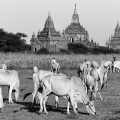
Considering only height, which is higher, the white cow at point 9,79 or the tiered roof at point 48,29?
the tiered roof at point 48,29

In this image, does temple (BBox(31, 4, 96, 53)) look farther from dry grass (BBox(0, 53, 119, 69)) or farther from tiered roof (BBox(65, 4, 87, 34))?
dry grass (BBox(0, 53, 119, 69))

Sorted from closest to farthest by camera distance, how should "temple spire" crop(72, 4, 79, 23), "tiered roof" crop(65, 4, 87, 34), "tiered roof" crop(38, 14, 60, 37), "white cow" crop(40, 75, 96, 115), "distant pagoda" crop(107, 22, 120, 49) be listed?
"white cow" crop(40, 75, 96, 115)
"tiered roof" crop(38, 14, 60, 37)
"distant pagoda" crop(107, 22, 120, 49)
"tiered roof" crop(65, 4, 87, 34)
"temple spire" crop(72, 4, 79, 23)

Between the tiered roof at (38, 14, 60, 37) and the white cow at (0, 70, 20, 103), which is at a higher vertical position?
the tiered roof at (38, 14, 60, 37)

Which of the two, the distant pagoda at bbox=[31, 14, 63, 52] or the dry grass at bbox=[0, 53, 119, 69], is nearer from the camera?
the dry grass at bbox=[0, 53, 119, 69]

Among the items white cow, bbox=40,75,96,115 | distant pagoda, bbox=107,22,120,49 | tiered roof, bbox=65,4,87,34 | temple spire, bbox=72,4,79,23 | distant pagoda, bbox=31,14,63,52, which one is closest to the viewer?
white cow, bbox=40,75,96,115

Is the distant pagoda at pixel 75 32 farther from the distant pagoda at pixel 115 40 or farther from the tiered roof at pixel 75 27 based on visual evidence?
the distant pagoda at pixel 115 40

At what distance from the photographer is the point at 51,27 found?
482ft

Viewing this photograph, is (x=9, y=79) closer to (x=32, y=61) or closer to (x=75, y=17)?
(x=32, y=61)

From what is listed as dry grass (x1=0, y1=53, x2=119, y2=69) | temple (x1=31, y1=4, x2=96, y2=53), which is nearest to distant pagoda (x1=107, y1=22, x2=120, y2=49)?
temple (x1=31, y1=4, x2=96, y2=53)

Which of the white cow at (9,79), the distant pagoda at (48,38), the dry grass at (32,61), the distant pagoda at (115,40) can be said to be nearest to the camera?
the white cow at (9,79)

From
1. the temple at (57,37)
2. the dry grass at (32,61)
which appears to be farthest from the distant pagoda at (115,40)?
the dry grass at (32,61)

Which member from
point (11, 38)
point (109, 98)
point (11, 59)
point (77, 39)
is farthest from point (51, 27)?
point (109, 98)

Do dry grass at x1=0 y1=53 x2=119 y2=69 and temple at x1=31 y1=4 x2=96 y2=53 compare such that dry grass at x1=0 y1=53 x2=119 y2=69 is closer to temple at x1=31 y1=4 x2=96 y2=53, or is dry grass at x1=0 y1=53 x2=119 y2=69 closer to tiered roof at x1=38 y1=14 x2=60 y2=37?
temple at x1=31 y1=4 x2=96 y2=53

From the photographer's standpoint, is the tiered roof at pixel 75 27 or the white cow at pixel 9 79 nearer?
the white cow at pixel 9 79
